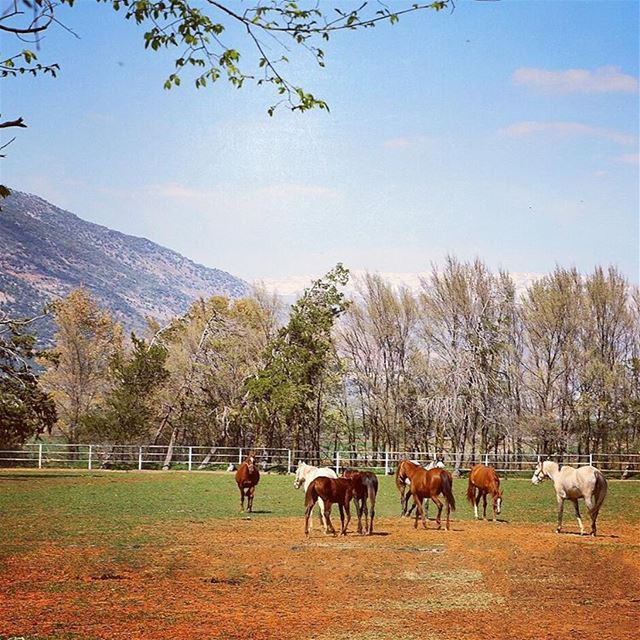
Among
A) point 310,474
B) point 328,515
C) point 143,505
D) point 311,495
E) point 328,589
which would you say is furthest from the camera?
point 143,505

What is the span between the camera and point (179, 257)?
451ft

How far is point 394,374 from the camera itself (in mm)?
41625

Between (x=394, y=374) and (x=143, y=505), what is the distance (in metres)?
23.8

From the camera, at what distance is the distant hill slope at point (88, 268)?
3366 inches

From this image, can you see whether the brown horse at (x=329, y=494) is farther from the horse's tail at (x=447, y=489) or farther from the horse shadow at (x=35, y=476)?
the horse shadow at (x=35, y=476)

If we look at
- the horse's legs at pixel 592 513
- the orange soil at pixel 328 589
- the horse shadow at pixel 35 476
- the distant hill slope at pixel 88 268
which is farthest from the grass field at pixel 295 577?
the distant hill slope at pixel 88 268

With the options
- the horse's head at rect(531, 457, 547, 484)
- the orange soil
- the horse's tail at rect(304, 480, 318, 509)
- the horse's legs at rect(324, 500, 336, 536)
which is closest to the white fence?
the horse's head at rect(531, 457, 547, 484)

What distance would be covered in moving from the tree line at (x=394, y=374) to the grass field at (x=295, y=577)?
67.8ft

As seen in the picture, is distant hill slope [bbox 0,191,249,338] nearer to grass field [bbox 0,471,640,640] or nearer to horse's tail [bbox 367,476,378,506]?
grass field [bbox 0,471,640,640]

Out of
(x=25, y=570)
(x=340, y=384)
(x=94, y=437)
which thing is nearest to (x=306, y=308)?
(x=340, y=384)

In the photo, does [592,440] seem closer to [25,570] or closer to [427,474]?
[427,474]

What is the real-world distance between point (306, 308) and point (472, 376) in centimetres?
767

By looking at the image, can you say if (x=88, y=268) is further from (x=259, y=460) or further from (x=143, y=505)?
(x=143, y=505)

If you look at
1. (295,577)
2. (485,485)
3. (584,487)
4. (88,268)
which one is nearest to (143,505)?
(485,485)
